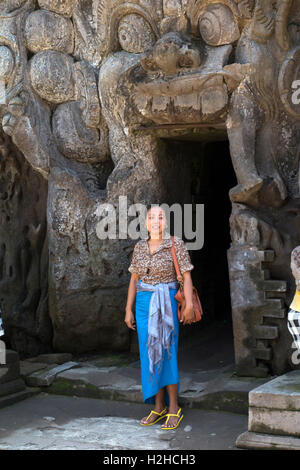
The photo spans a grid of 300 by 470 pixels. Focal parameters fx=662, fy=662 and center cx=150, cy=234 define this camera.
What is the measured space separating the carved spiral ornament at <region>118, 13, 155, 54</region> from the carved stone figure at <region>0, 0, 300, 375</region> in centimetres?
Result: 1

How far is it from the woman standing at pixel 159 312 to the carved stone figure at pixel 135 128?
82 cm

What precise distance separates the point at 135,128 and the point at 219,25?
1.27 meters

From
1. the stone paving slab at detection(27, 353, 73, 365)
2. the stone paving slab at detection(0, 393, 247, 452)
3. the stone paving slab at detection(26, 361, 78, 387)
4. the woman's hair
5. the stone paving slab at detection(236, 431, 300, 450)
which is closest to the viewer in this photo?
the stone paving slab at detection(236, 431, 300, 450)

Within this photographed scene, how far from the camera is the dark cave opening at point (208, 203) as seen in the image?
6.76m

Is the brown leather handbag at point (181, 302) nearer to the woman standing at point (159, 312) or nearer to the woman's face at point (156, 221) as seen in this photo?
the woman standing at point (159, 312)

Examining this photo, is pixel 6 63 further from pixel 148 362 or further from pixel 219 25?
pixel 148 362

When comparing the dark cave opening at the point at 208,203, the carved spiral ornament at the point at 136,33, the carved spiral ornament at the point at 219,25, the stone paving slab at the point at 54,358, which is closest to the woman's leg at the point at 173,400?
the dark cave opening at the point at 208,203

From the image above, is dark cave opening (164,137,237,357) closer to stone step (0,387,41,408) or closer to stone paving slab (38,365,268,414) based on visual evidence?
stone paving slab (38,365,268,414)

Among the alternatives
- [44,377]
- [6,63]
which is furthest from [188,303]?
[6,63]

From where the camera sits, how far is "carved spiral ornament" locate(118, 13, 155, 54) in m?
6.11

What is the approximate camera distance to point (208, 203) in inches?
294

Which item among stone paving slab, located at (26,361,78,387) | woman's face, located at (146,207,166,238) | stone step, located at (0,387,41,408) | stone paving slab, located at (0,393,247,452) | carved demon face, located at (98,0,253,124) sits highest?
carved demon face, located at (98,0,253,124)

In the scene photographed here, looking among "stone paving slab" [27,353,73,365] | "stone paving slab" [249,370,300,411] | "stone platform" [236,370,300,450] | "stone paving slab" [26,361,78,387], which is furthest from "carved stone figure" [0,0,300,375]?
"stone platform" [236,370,300,450]

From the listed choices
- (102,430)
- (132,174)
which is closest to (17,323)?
(132,174)
